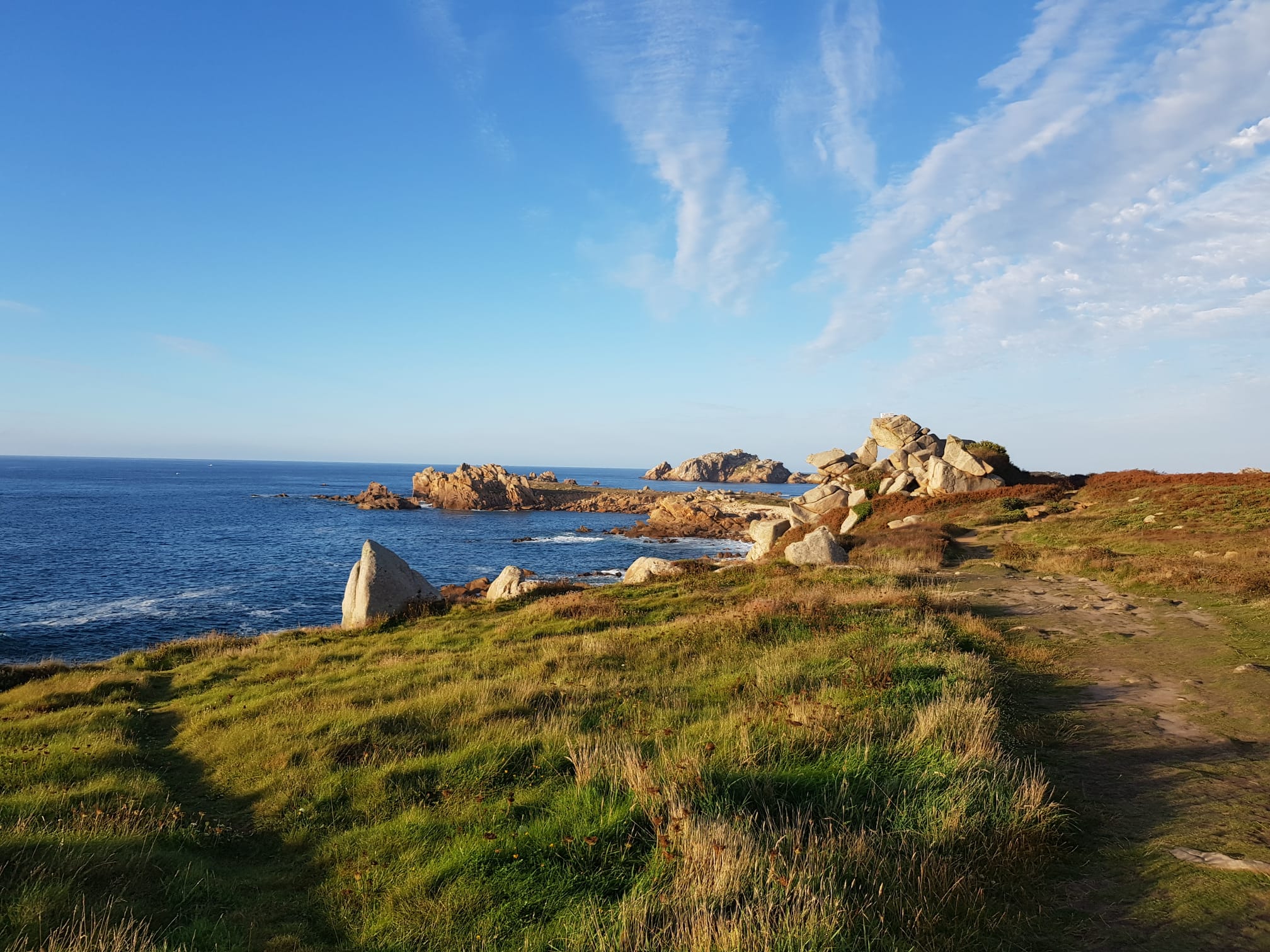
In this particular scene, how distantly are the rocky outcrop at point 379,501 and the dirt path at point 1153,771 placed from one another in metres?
104

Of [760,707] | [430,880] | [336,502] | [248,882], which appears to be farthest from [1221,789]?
[336,502]

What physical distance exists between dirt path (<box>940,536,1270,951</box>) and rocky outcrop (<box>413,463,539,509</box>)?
4081 inches

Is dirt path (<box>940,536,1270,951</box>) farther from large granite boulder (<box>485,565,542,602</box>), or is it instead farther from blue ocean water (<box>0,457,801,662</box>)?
blue ocean water (<box>0,457,801,662</box>)

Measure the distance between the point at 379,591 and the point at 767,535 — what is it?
23.4m

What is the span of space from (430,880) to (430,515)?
3839 inches

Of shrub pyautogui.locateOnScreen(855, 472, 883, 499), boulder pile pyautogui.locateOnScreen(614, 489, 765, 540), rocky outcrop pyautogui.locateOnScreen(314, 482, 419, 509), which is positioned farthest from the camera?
rocky outcrop pyautogui.locateOnScreen(314, 482, 419, 509)

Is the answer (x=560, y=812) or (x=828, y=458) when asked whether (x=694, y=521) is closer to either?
(x=828, y=458)

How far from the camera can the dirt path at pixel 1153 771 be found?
15.7ft

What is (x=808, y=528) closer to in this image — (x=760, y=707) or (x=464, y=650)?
(x=464, y=650)

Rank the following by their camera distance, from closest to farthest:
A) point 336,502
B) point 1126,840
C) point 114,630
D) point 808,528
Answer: point 1126,840, point 114,630, point 808,528, point 336,502

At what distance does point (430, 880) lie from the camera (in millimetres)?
5488

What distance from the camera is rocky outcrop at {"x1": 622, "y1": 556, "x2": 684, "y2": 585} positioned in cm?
3097

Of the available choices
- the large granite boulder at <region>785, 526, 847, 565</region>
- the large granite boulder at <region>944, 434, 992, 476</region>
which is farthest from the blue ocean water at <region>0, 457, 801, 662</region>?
the large granite boulder at <region>944, 434, 992, 476</region>

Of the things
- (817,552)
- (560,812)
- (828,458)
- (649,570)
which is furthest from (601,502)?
(560,812)
